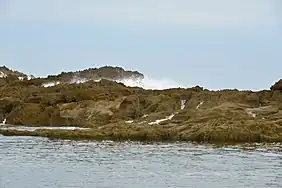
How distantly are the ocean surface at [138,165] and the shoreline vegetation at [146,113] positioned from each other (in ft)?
21.5

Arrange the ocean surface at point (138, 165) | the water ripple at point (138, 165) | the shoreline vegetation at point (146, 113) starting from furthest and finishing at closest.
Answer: the shoreline vegetation at point (146, 113) < the water ripple at point (138, 165) < the ocean surface at point (138, 165)

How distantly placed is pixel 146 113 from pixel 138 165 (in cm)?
5296

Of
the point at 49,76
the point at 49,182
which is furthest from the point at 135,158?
the point at 49,76

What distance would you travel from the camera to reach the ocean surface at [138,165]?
28.7m

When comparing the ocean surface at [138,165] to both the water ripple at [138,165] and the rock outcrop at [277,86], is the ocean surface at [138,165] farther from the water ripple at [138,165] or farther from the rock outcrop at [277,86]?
the rock outcrop at [277,86]

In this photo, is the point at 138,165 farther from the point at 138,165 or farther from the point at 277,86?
the point at 277,86

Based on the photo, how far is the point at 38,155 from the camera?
4241 centimetres

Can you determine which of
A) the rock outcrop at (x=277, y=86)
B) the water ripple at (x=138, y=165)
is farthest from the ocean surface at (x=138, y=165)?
the rock outcrop at (x=277, y=86)

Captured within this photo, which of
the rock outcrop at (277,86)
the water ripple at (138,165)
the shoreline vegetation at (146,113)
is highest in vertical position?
the rock outcrop at (277,86)

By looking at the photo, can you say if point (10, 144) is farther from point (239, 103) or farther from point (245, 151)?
point (239, 103)

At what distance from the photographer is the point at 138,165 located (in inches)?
1422

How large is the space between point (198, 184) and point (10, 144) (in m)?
27.7

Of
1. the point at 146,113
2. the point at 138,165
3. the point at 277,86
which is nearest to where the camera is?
the point at 138,165

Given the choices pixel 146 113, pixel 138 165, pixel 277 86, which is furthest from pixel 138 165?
pixel 146 113
